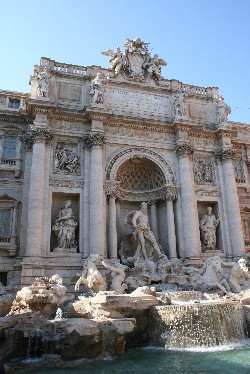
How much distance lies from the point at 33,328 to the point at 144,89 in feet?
51.5

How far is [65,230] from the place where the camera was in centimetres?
1700

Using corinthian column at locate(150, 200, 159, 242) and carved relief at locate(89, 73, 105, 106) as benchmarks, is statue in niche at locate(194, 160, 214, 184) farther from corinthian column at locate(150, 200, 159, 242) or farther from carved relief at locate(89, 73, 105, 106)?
carved relief at locate(89, 73, 105, 106)

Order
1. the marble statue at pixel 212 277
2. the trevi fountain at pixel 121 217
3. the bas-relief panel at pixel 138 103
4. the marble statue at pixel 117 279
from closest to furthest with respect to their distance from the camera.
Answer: the trevi fountain at pixel 121 217 → the marble statue at pixel 117 279 → the marble statue at pixel 212 277 → the bas-relief panel at pixel 138 103

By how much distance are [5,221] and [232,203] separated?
12.5 m

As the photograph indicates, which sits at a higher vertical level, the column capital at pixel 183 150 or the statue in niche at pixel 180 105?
the statue in niche at pixel 180 105

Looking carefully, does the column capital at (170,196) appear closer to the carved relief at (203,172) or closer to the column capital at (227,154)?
the carved relief at (203,172)

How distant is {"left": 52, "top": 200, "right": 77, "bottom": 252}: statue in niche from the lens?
16891mm

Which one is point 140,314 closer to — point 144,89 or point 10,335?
point 10,335

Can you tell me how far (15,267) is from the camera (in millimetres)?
16156

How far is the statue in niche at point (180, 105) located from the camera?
20797 mm

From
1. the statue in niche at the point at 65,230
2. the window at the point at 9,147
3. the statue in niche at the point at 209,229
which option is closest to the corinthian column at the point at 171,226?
the statue in niche at the point at 209,229

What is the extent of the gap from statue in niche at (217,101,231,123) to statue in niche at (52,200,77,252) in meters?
11.2

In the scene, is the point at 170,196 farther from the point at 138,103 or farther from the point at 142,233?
the point at 138,103

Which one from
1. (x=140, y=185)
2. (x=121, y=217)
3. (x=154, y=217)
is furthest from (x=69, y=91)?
(x=154, y=217)
